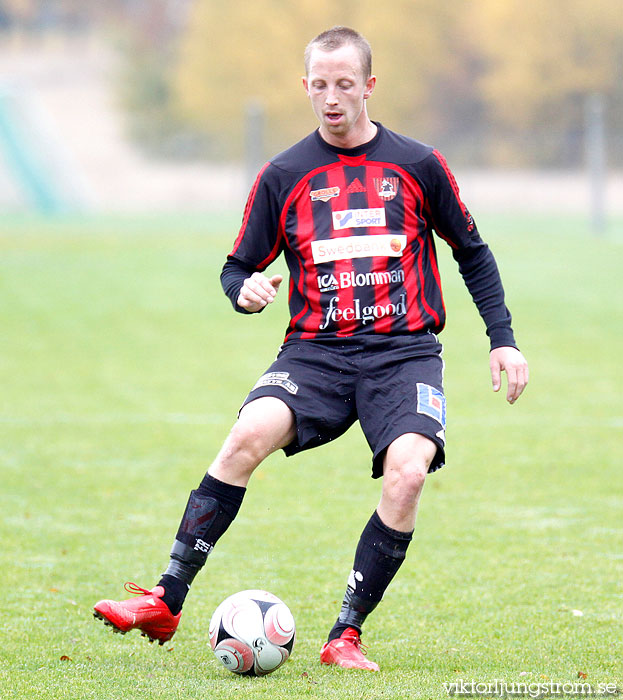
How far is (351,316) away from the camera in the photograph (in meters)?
4.41

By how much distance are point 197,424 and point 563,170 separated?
25949mm

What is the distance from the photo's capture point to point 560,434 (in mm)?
9211

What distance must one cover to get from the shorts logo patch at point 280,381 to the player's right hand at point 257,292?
29 centimetres

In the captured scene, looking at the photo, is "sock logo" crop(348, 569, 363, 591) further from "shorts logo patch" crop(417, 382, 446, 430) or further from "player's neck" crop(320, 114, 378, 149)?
"player's neck" crop(320, 114, 378, 149)

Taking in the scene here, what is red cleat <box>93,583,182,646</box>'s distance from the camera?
3990 mm

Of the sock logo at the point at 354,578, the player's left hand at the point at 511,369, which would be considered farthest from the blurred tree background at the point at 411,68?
the sock logo at the point at 354,578

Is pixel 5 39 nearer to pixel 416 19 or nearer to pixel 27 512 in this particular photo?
pixel 416 19

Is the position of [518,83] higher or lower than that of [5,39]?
lower

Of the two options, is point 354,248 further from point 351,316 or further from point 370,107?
point 370,107

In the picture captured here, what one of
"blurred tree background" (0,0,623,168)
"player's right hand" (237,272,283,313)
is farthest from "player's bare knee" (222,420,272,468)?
"blurred tree background" (0,0,623,168)

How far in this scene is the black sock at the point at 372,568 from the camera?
14.0 feet

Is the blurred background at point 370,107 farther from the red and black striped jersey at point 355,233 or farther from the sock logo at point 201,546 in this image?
the sock logo at point 201,546

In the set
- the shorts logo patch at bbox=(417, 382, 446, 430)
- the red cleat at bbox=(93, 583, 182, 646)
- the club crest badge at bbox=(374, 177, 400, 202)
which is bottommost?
the red cleat at bbox=(93, 583, 182, 646)

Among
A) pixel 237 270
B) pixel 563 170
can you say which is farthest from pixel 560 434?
pixel 563 170
